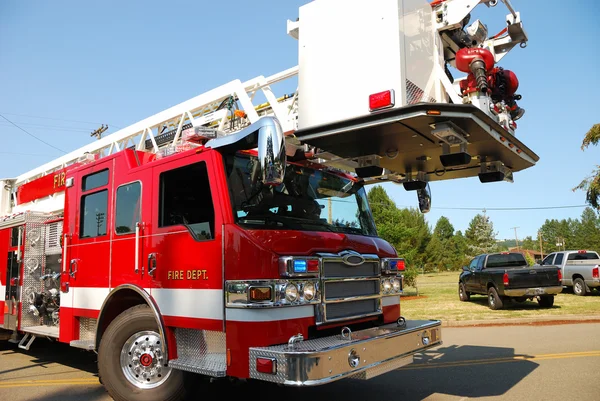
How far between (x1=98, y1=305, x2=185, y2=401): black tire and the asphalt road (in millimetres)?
299

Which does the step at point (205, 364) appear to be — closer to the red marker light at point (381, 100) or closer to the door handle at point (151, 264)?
the door handle at point (151, 264)

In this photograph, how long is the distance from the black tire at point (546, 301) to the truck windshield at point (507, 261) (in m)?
1.33

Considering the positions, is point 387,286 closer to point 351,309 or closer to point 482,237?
point 351,309

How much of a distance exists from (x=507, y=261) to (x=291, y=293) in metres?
13.2

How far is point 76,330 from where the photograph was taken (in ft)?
19.6

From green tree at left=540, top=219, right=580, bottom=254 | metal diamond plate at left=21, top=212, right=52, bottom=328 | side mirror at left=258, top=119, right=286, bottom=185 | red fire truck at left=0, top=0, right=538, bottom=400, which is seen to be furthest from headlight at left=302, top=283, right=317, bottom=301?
green tree at left=540, top=219, right=580, bottom=254

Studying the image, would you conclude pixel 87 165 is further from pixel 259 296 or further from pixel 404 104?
pixel 404 104

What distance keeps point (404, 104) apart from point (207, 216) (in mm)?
1983

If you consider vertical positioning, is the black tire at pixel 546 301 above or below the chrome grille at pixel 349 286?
below

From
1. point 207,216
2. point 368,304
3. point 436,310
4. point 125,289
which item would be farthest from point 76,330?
point 436,310

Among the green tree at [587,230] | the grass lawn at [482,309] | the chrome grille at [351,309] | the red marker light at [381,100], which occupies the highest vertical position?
the green tree at [587,230]

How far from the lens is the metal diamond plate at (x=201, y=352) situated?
4.12m

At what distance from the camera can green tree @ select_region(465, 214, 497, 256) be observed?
79.7 metres

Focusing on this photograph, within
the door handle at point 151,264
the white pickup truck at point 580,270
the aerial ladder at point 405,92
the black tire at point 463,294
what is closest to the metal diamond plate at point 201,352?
the door handle at point 151,264
